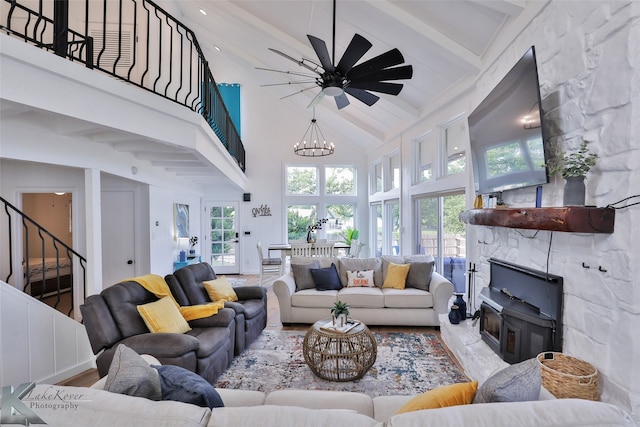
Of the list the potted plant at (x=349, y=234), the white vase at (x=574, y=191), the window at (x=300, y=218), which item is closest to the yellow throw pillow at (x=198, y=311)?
the white vase at (x=574, y=191)

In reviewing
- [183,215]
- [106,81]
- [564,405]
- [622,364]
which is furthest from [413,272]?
[183,215]

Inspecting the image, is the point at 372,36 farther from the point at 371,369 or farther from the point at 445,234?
the point at 371,369

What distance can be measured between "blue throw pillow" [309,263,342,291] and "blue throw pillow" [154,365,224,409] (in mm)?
3021

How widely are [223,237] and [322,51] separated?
6492 mm

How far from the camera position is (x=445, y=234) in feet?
15.7

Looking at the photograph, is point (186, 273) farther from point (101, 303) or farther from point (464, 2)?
point (464, 2)

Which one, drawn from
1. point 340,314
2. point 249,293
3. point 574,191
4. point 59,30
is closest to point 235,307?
point 249,293

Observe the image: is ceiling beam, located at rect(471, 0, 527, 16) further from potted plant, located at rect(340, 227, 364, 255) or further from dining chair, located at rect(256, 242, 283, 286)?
potted plant, located at rect(340, 227, 364, 255)

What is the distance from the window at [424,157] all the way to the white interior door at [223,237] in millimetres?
4820

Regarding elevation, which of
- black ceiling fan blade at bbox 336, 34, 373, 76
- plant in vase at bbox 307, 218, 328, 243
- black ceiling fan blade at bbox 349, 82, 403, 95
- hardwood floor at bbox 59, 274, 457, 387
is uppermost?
black ceiling fan blade at bbox 336, 34, 373, 76

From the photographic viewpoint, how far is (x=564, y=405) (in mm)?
989

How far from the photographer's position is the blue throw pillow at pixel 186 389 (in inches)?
52.2

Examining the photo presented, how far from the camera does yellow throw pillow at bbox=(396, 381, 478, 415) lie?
1224 millimetres

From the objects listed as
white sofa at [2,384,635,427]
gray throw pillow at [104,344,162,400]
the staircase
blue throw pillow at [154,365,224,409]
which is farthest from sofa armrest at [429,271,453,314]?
the staircase
